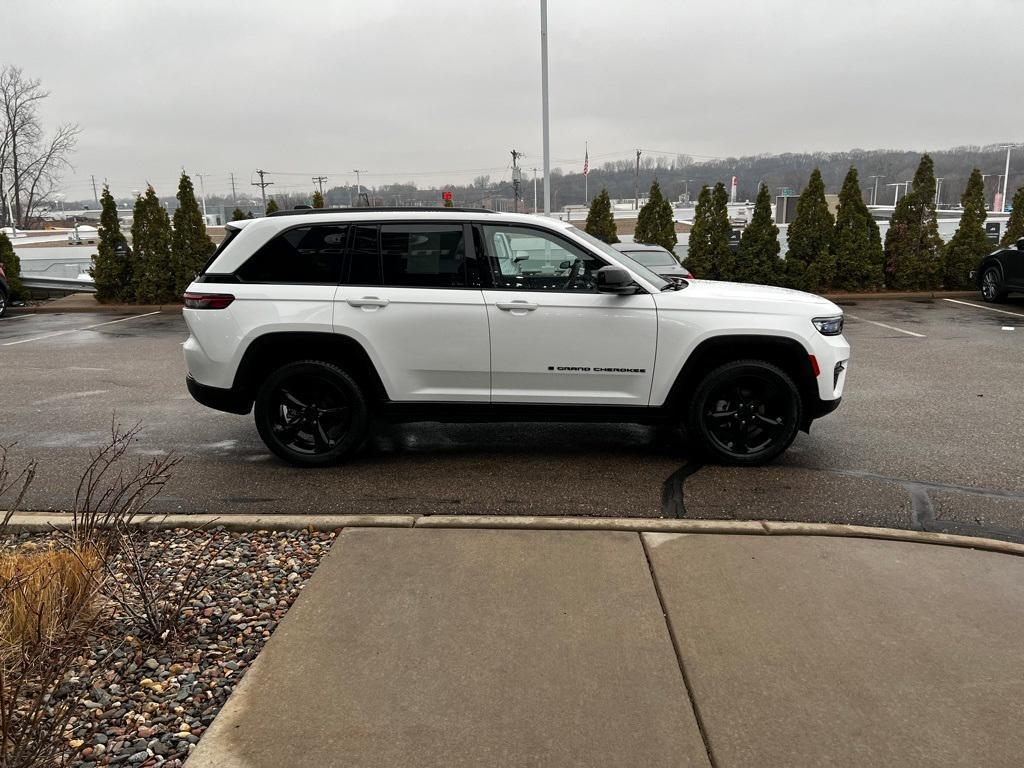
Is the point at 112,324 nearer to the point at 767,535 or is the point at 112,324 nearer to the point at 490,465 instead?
the point at 490,465

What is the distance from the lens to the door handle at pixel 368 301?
5227 mm

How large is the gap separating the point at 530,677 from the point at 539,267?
10.4 ft

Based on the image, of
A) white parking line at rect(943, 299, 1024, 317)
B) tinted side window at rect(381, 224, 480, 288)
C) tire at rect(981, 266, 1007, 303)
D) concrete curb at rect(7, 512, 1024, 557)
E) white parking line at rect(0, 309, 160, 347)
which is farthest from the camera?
tire at rect(981, 266, 1007, 303)

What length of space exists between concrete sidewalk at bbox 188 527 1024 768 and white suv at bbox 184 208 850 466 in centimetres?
146

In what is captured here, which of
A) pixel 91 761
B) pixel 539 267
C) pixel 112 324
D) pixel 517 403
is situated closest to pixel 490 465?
pixel 517 403

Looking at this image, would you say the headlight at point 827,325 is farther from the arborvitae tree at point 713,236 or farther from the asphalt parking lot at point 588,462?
the arborvitae tree at point 713,236

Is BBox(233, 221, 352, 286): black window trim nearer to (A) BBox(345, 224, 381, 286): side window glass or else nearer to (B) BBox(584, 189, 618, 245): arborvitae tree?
(A) BBox(345, 224, 381, 286): side window glass

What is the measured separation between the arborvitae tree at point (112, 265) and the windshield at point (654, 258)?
1182 centimetres

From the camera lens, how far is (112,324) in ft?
46.1

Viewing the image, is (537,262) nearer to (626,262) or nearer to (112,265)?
(626,262)

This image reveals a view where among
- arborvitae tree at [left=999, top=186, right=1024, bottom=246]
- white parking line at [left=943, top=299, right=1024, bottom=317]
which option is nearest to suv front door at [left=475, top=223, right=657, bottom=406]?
white parking line at [left=943, top=299, right=1024, bottom=317]

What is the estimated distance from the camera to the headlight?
5.29 meters

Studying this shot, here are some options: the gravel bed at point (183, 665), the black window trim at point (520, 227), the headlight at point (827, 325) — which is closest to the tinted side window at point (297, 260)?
the black window trim at point (520, 227)

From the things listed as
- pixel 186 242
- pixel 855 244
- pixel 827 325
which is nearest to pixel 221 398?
pixel 827 325
